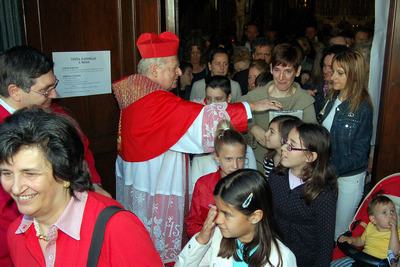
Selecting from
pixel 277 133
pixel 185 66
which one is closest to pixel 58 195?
pixel 277 133

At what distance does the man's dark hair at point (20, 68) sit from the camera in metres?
2.01

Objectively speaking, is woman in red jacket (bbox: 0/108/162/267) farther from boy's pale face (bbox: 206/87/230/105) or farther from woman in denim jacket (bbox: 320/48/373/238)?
boy's pale face (bbox: 206/87/230/105)

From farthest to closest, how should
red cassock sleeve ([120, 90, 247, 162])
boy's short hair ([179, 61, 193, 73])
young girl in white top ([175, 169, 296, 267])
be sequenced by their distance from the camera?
boy's short hair ([179, 61, 193, 73]), red cassock sleeve ([120, 90, 247, 162]), young girl in white top ([175, 169, 296, 267])

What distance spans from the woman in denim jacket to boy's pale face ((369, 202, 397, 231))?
13.7 inches

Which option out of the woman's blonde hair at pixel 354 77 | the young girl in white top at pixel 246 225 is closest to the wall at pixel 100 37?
the woman's blonde hair at pixel 354 77

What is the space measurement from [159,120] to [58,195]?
1.40 m

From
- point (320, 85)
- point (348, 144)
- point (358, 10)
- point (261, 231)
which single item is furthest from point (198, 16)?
point (261, 231)

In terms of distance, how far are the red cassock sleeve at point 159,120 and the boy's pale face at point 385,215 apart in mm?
972

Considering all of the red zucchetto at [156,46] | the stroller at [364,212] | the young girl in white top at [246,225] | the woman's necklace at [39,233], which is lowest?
the stroller at [364,212]

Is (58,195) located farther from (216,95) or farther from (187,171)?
(216,95)

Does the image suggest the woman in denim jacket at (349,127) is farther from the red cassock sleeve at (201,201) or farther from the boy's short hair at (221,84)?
the red cassock sleeve at (201,201)

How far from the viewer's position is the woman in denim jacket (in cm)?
278

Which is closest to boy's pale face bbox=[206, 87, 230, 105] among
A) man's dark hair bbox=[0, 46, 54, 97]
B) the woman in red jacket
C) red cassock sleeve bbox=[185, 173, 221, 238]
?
red cassock sleeve bbox=[185, 173, 221, 238]

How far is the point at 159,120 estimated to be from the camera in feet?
8.89
